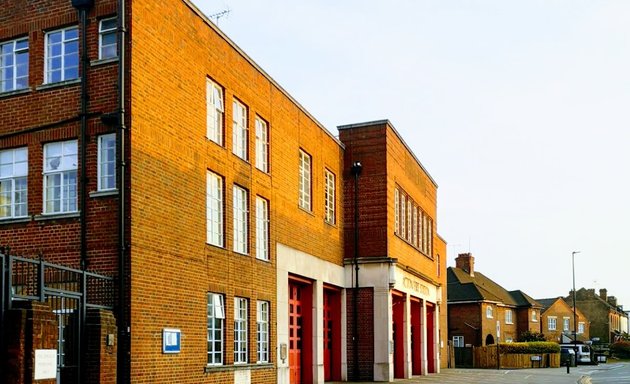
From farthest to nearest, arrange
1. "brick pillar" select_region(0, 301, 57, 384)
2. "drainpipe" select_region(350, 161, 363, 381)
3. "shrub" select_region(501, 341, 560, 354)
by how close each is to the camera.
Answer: "shrub" select_region(501, 341, 560, 354)
"drainpipe" select_region(350, 161, 363, 381)
"brick pillar" select_region(0, 301, 57, 384)

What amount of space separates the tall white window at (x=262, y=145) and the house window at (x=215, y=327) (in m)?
5.01

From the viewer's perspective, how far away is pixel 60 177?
62.8 feet

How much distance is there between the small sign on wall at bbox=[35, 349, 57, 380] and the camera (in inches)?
560

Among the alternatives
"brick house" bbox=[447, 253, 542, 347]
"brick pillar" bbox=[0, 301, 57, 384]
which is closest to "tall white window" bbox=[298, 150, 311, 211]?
"brick pillar" bbox=[0, 301, 57, 384]

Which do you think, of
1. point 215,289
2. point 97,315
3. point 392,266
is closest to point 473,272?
point 392,266

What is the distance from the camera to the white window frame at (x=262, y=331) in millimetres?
25094

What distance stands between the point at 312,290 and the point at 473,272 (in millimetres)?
54265

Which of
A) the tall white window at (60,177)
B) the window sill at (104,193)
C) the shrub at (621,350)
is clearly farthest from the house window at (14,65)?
the shrub at (621,350)

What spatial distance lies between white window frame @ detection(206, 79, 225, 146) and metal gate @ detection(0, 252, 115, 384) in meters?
5.92

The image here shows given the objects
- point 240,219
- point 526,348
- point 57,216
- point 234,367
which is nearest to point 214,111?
point 240,219

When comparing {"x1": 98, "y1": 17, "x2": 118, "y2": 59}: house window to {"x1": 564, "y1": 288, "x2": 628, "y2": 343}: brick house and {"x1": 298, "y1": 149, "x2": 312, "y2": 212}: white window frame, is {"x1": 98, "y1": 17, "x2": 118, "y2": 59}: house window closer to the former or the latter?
{"x1": 298, "y1": 149, "x2": 312, "y2": 212}: white window frame

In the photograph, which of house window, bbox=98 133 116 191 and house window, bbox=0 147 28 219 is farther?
house window, bbox=0 147 28 219

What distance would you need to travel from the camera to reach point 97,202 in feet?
60.7

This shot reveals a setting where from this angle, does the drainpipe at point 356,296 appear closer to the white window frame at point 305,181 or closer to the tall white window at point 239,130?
the white window frame at point 305,181
